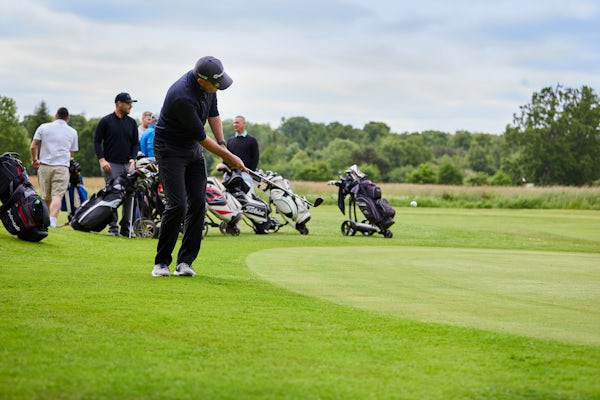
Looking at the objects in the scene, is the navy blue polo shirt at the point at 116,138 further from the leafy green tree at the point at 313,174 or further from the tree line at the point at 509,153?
the leafy green tree at the point at 313,174

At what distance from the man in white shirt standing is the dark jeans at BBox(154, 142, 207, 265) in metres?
7.17

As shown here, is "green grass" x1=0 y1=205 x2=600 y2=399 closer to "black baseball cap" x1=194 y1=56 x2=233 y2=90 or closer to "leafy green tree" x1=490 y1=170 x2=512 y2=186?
"black baseball cap" x1=194 y1=56 x2=233 y2=90

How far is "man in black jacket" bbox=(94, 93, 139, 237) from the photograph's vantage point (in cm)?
1559

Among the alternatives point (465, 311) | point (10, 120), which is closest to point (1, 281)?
point (465, 311)

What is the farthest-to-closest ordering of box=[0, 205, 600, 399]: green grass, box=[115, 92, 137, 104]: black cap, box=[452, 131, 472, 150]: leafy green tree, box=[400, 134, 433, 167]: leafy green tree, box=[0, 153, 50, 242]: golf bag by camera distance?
1. box=[452, 131, 472, 150]: leafy green tree
2. box=[400, 134, 433, 167]: leafy green tree
3. box=[115, 92, 137, 104]: black cap
4. box=[0, 153, 50, 242]: golf bag
5. box=[0, 205, 600, 399]: green grass

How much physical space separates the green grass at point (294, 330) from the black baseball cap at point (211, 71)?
1747 mm

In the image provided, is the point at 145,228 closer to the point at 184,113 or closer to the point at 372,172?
the point at 184,113

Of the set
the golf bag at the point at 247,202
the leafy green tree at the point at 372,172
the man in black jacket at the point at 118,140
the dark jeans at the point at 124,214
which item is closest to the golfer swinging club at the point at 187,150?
the dark jeans at the point at 124,214

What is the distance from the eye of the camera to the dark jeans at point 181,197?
8.42 meters

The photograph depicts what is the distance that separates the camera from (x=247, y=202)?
18203 millimetres

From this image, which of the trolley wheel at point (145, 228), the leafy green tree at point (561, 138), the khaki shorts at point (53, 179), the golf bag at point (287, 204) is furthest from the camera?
the leafy green tree at point (561, 138)

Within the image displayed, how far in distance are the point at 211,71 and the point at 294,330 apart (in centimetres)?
306

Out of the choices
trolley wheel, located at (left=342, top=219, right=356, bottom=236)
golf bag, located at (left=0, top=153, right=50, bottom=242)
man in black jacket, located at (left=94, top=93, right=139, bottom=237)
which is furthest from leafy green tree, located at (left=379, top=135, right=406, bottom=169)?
golf bag, located at (left=0, top=153, right=50, bottom=242)

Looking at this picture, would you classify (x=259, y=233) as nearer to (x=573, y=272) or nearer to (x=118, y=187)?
(x=118, y=187)
